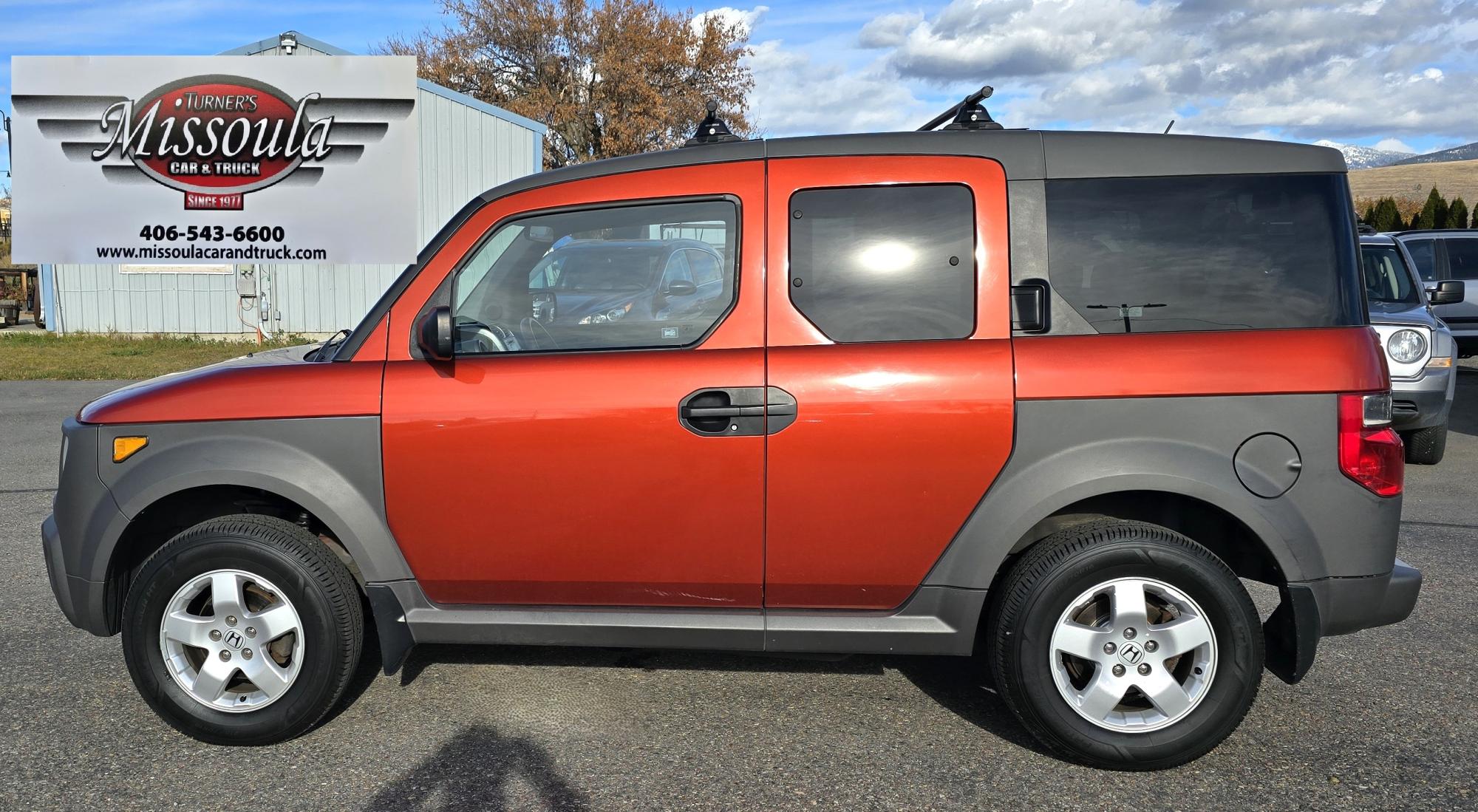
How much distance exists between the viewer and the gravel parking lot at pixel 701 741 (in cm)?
317

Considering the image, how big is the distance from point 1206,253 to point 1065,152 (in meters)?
0.53

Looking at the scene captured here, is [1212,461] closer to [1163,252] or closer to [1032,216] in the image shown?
[1163,252]

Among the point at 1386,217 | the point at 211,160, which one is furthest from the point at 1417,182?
the point at 211,160

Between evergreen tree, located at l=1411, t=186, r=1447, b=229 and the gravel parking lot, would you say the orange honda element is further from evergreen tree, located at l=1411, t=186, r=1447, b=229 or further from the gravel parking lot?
evergreen tree, located at l=1411, t=186, r=1447, b=229

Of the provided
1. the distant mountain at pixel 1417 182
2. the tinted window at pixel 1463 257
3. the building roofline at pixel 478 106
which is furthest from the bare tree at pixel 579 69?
the distant mountain at pixel 1417 182

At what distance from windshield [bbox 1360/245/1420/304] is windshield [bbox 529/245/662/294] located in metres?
7.82

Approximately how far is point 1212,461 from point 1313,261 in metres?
0.69

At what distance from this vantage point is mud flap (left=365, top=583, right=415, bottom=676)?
11.6 feet

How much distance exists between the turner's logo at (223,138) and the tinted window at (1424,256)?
51.3ft

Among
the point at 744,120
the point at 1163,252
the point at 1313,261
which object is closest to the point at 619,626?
the point at 1163,252

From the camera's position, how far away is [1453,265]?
13.8 meters

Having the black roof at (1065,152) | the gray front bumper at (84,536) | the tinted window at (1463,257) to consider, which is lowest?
the gray front bumper at (84,536)

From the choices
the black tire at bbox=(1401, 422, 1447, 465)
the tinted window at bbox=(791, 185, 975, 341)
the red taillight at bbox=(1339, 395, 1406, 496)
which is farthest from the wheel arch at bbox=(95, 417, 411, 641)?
the black tire at bbox=(1401, 422, 1447, 465)

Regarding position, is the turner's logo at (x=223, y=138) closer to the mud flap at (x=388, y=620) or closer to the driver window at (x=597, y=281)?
the driver window at (x=597, y=281)
